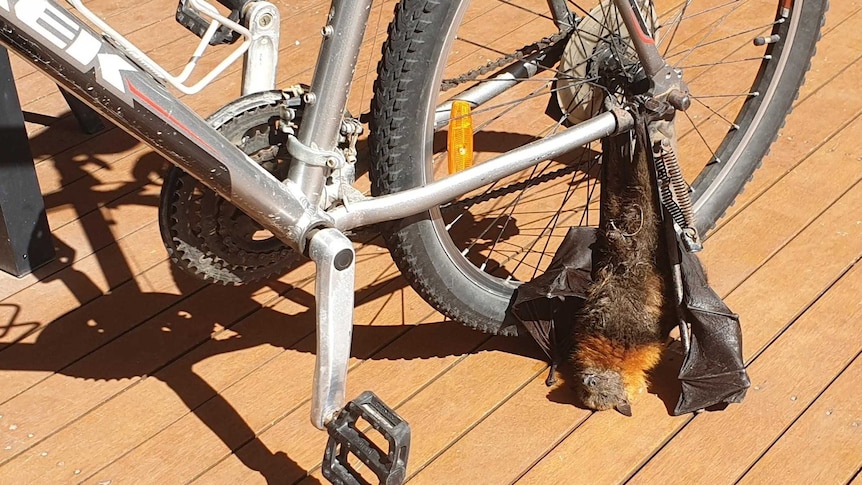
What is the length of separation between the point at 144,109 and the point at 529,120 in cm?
137

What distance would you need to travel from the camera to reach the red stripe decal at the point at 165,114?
1.34 metres

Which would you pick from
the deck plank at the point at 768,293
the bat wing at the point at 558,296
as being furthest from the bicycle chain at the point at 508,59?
the deck plank at the point at 768,293

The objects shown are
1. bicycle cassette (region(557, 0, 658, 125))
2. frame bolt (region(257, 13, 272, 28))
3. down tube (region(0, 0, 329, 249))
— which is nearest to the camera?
down tube (region(0, 0, 329, 249))

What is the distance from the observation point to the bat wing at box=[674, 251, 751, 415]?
176cm

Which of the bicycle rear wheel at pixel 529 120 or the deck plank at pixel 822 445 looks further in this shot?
the deck plank at pixel 822 445

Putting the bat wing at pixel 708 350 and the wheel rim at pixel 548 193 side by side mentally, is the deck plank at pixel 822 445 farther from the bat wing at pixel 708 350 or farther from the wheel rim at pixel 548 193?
the wheel rim at pixel 548 193

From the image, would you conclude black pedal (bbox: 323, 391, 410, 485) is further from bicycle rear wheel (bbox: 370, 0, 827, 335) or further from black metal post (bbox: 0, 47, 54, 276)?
black metal post (bbox: 0, 47, 54, 276)

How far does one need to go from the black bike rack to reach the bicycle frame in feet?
2.01

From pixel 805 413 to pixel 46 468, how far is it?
1.28 m

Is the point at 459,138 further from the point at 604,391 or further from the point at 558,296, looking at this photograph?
the point at 604,391

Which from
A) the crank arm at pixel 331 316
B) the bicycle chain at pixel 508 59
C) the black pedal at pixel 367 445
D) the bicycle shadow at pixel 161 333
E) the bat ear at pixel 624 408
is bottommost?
the bicycle shadow at pixel 161 333

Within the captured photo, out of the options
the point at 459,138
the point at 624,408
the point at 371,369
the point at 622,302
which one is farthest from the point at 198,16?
the point at 624,408

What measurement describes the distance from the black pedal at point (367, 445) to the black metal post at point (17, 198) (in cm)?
86

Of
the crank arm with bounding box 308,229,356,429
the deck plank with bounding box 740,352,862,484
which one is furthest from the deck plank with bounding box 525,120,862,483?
the crank arm with bounding box 308,229,356,429
